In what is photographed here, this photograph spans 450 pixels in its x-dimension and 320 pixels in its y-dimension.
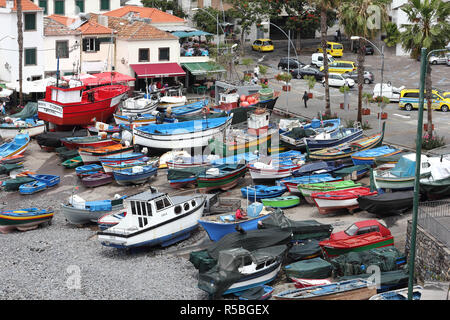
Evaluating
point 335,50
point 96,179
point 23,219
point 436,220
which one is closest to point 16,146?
point 96,179

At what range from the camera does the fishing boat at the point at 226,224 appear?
35.8 m

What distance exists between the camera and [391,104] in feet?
208

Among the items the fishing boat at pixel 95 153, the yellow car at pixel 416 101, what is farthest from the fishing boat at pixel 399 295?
the yellow car at pixel 416 101

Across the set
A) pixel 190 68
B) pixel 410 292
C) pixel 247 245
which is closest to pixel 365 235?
pixel 247 245

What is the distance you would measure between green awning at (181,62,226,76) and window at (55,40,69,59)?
10.2 metres

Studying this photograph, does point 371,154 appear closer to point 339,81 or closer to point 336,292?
point 336,292

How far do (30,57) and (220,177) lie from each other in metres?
29.4

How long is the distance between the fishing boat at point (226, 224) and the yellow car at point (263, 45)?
51370 mm

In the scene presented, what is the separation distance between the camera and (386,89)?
211 feet

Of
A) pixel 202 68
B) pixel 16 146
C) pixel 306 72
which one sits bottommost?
pixel 16 146

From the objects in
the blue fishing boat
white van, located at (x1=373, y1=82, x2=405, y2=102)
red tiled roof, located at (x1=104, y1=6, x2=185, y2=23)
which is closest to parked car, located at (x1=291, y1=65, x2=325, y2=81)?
white van, located at (x1=373, y1=82, x2=405, y2=102)

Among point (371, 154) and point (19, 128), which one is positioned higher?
point (371, 154)

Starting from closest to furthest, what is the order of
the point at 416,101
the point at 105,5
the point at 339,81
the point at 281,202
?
the point at 281,202
the point at 416,101
the point at 339,81
the point at 105,5

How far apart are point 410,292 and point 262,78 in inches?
1924
